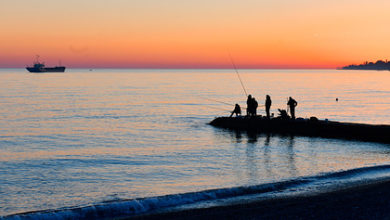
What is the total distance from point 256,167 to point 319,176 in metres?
3.08

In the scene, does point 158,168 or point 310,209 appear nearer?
point 310,209

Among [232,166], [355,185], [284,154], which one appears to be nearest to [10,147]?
[232,166]

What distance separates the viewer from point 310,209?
11438 millimetres

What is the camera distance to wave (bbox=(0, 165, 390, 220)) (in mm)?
11775

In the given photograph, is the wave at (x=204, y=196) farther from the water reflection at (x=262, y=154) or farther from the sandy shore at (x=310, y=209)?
the water reflection at (x=262, y=154)

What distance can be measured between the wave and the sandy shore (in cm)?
98

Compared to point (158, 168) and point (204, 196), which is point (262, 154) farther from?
point (204, 196)

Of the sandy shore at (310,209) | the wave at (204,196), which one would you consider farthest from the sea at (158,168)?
the sandy shore at (310,209)

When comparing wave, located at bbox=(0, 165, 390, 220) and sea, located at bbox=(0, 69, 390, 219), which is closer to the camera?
wave, located at bbox=(0, 165, 390, 220)

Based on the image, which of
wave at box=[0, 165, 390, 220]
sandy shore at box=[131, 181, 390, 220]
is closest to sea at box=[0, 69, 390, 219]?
wave at box=[0, 165, 390, 220]

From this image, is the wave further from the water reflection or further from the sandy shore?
the water reflection

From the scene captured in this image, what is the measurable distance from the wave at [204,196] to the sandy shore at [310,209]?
3.22ft

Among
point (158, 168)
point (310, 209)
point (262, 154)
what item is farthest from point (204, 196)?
point (262, 154)

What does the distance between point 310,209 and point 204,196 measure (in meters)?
3.55
